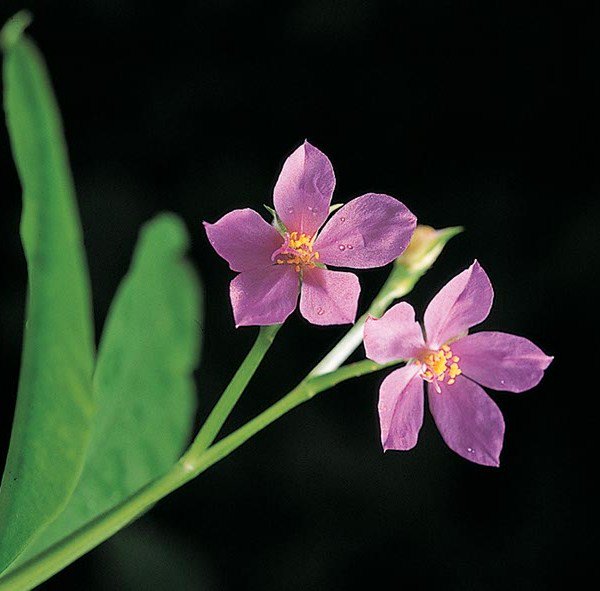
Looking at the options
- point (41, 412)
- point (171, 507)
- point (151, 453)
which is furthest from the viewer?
point (171, 507)

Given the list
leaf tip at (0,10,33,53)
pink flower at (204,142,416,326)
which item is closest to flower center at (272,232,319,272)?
pink flower at (204,142,416,326)

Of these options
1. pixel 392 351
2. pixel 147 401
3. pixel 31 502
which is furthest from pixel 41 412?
pixel 147 401

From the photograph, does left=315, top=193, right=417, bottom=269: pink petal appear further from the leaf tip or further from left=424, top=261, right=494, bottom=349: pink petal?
the leaf tip

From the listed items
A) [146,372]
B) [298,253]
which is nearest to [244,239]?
[298,253]

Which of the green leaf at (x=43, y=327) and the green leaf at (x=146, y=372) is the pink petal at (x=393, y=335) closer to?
the green leaf at (x=43, y=327)

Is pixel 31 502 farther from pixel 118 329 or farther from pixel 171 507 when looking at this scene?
pixel 171 507

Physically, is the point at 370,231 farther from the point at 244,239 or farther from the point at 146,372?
the point at 146,372

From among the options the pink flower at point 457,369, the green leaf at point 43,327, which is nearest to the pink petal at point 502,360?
the pink flower at point 457,369
